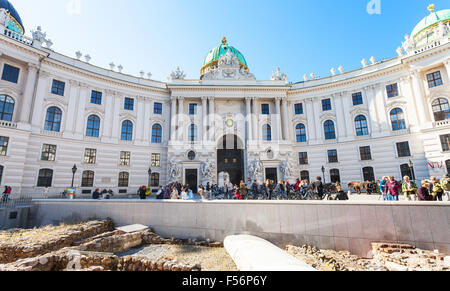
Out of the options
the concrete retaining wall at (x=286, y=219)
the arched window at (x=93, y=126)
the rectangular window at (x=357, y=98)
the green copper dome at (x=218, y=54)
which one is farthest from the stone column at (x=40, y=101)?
the rectangular window at (x=357, y=98)

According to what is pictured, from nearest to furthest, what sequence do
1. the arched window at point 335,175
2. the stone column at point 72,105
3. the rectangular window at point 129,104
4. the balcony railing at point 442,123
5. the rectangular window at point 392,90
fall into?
the balcony railing at point 442,123, the stone column at point 72,105, the rectangular window at point 392,90, the arched window at point 335,175, the rectangular window at point 129,104

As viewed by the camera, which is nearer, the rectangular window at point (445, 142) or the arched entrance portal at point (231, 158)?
the rectangular window at point (445, 142)

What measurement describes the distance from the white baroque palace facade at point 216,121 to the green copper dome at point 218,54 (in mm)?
5931

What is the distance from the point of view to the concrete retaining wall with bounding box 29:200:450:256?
7.98 metres

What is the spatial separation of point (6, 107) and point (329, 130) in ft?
131

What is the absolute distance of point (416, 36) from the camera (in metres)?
30.9

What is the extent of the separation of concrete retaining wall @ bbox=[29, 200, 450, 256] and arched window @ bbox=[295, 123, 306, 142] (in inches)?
909

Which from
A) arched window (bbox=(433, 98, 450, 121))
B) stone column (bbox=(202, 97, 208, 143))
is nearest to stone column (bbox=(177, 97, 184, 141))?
stone column (bbox=(202, 97, 208, 143))

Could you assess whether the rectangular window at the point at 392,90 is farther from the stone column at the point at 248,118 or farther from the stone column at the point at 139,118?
the stone column at the point at 139,118

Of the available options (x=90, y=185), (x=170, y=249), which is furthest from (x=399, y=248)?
(x=90, y=185)

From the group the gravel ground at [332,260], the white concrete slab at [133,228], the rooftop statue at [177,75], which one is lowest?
the gravel ground at [332,260]

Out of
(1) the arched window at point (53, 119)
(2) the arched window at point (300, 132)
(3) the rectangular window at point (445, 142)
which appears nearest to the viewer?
(3) the rectangular window at point (445, 142)

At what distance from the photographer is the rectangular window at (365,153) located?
88.2ft

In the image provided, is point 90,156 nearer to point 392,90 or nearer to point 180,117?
point 180,117
